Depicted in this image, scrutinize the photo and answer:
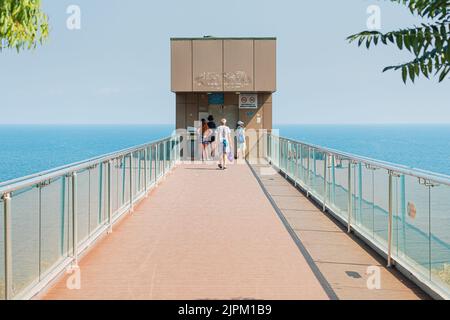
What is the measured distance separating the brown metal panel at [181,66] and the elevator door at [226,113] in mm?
1723

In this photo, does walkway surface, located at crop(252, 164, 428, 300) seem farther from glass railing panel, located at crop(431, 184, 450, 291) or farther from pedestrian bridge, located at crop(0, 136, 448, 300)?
glass railing panel, located at crop(431, 184, 450, 291)

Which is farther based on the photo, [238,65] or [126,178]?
[238,65]

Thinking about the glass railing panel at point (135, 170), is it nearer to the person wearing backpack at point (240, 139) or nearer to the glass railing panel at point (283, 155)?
the glass railing panel at point (283, 155)

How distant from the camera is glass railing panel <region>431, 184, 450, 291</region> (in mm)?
5820

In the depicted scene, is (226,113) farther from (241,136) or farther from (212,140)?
(241,136)

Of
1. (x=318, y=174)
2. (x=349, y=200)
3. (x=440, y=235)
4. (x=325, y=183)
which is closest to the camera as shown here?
(x=440, y=235)

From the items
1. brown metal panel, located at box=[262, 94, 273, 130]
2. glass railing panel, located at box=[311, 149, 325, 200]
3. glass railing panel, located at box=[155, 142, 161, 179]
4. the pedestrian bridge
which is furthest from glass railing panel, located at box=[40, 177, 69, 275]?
brown metal panel, located at box=[262, 94, 273, 130]

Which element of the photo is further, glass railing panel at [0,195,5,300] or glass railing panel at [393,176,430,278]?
glass railing panel at [393,176,430,278]

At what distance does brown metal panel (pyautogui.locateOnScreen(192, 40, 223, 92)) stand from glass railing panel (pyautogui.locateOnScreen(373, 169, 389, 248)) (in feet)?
57.6

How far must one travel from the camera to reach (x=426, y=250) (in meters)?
6.21

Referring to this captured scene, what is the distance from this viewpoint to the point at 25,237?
567 centimetres

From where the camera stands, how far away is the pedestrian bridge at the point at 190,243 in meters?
5.96

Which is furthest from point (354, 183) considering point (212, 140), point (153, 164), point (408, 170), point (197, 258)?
point (212, 140)

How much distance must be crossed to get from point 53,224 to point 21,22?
4769 millimetres
